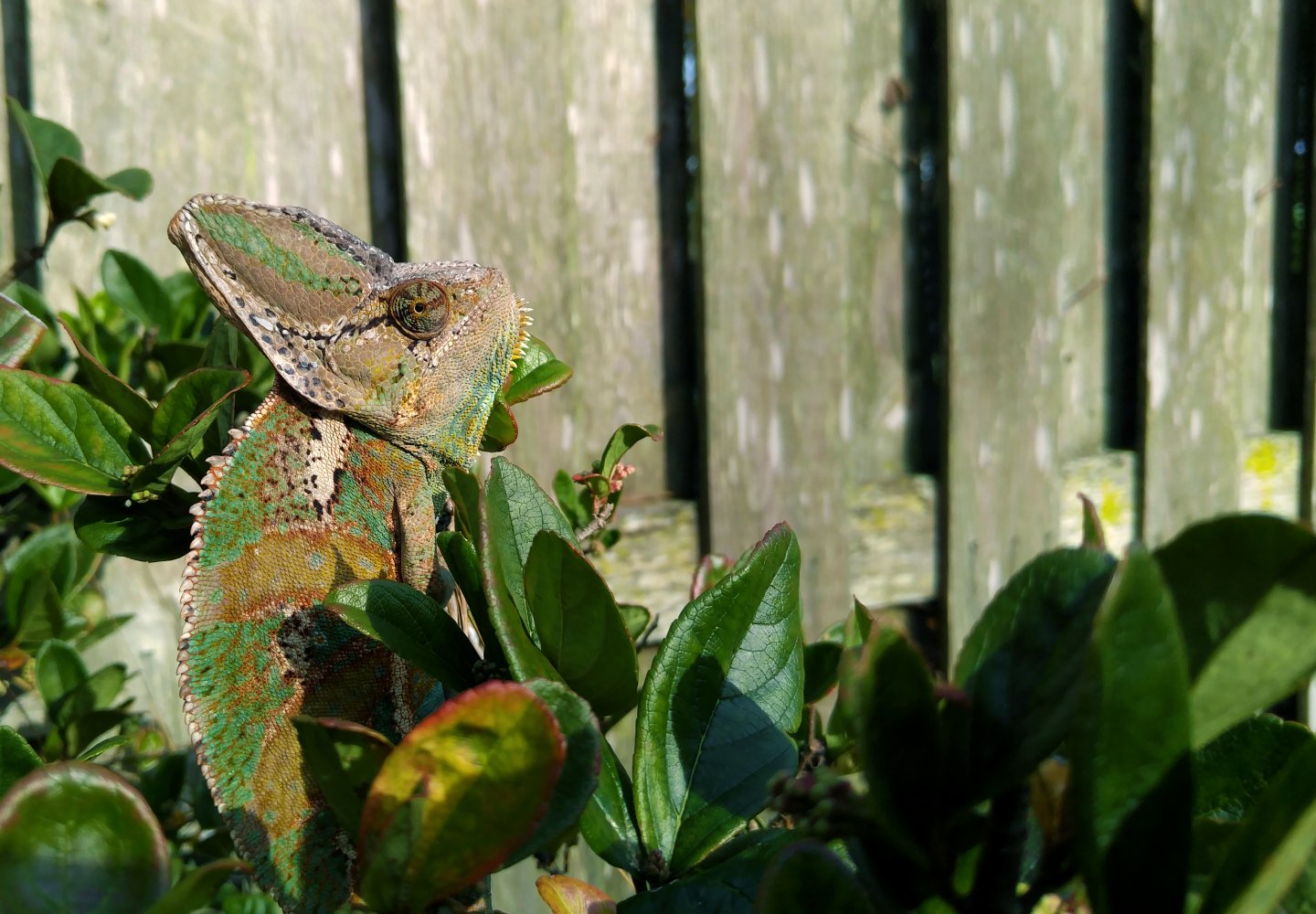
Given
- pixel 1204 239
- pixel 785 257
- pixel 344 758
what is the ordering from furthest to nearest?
pixel 1204 239 < pixel 785 257 < pixel 344 758

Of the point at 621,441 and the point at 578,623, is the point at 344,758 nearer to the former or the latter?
the point at 578,623

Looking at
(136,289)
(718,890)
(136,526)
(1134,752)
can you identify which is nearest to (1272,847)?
(1134,752)

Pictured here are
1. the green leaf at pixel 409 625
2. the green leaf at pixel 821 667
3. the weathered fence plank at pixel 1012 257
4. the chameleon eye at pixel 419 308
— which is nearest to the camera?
the green leaf at pixel 409 625

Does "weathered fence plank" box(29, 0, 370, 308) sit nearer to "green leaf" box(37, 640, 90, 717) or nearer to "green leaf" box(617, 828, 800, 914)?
"green leaf" box(37, 640, 90, 717)

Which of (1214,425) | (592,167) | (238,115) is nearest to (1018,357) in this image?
(1214,425)

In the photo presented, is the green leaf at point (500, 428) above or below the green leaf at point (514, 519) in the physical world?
below

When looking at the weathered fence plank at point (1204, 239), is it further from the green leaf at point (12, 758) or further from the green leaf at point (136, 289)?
the green leaf at point (12, 758)

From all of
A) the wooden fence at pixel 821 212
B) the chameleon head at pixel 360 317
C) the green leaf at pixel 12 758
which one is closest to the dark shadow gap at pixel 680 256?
the wooden fence at pixel 821 212

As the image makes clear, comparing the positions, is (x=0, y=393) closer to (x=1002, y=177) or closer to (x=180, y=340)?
(x=180, y=340)
